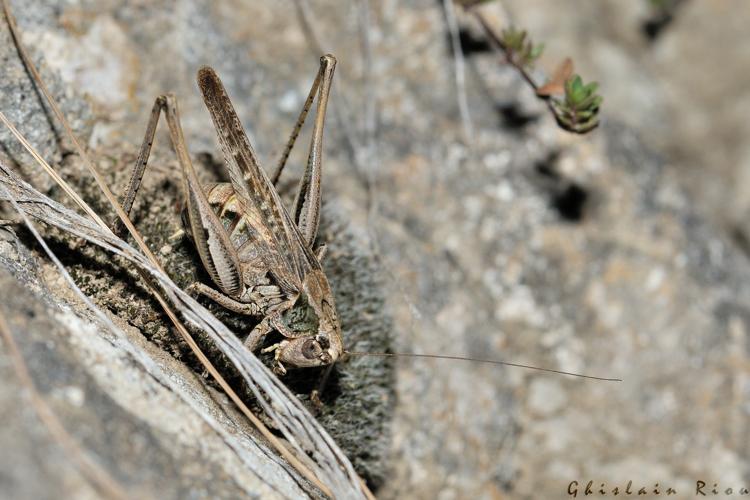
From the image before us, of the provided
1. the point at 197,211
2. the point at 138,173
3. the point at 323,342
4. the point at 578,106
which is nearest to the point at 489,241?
the point at 578,106

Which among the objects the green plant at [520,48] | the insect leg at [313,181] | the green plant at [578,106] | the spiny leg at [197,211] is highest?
the green plant at [520,48]

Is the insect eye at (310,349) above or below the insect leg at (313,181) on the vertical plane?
below

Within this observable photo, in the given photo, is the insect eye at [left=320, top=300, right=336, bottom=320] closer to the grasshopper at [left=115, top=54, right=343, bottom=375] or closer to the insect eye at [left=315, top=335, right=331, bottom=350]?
the grasshopper at [left=115, top=54, right=343, bottom=375]

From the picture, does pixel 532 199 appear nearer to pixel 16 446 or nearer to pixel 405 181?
pixel 405 181

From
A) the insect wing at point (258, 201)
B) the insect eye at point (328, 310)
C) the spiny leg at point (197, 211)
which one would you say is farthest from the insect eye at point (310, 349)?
the spiny leg at point (197, 211)

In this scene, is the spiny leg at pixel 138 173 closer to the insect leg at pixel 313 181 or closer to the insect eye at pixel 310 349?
the insect leg at pixel 313 181

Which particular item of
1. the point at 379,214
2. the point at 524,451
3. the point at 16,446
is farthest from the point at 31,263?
the point at 524,451
